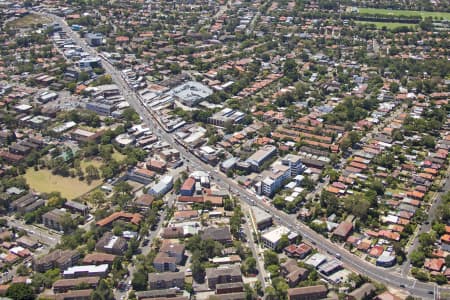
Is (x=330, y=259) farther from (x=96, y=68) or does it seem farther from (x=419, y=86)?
Answer: (x=96, y=68)

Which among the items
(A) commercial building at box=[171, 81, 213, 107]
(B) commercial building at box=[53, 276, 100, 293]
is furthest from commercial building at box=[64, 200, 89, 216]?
(A) commercial building at box=[171, 81, 213, 107]

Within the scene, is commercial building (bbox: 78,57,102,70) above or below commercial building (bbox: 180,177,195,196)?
above

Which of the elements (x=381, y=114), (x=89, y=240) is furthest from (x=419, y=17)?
(x=89, y=240)

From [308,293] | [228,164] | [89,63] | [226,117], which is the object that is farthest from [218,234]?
[89,63]

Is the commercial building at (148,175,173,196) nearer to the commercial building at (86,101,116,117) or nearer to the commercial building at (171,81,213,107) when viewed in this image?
the commercial building at (86,101,116,117)

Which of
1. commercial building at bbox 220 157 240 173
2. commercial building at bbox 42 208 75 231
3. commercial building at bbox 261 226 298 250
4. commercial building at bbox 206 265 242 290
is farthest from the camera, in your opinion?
commercial building at bbox 220 157 240 173
